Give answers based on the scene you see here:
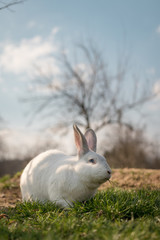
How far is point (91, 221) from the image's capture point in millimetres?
3111

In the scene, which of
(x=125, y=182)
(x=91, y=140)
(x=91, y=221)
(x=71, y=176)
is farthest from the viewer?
(x=125, y=182)

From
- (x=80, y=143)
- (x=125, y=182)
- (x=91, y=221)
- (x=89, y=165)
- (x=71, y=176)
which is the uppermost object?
(x=80, y=143)

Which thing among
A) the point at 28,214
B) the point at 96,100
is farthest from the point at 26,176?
the point at 96,100

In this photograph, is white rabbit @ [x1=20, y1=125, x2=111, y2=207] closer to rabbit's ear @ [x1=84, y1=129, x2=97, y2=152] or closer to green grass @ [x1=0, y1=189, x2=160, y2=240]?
rabbit's ear @ [x1=84, y1=129, x2=97, y2=152]

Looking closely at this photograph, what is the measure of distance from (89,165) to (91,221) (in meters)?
0.84

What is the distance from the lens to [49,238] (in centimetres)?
246

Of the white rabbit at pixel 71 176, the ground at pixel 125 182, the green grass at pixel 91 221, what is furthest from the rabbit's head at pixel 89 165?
the ground at pixel 125 182

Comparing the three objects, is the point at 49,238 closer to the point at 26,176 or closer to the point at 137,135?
the point at 26,176

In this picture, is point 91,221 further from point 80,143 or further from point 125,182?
point 125,182

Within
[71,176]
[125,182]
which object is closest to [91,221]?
[71,176]

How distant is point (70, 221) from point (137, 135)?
10118mm

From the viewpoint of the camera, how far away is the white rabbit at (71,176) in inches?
146

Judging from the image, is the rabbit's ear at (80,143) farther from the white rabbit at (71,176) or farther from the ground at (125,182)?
the ground at (125,182)

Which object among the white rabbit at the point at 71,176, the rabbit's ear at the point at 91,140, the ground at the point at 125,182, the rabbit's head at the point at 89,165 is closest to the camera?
the rabbit's head at the point at 89,165
